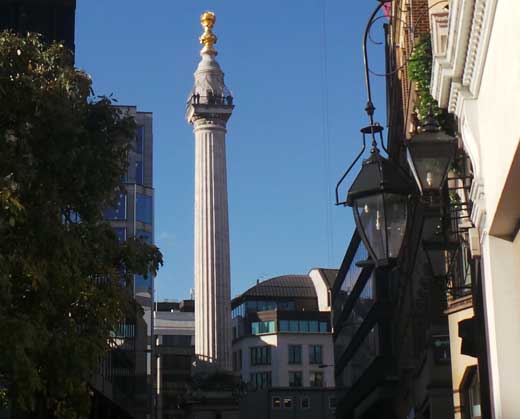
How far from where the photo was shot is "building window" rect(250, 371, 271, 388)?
402 feet

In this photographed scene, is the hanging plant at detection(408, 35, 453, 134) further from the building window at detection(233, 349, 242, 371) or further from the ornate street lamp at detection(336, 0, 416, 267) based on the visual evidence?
the building window at detection(233, 349, 242, 371)

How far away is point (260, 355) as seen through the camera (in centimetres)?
12431

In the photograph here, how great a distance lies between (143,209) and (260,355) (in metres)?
38.8

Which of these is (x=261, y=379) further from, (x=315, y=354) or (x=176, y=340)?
(x=176, y=340)

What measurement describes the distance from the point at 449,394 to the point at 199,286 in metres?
61.9

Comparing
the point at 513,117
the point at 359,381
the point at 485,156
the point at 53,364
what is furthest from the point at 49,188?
the point at 359,381

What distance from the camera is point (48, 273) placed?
18.0m

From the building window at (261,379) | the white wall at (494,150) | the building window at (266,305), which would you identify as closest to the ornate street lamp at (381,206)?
the white wall at (494,150)

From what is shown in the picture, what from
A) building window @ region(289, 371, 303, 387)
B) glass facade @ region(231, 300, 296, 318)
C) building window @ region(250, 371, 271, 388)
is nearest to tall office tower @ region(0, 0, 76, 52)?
building window @ region(250, 371, 271, 388)

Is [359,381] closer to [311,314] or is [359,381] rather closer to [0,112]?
[0,112]

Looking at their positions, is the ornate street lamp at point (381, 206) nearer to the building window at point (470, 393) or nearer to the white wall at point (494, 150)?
the white wall at point (494, 150)

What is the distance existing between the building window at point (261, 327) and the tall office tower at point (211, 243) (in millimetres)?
33553

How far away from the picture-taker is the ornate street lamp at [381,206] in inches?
419

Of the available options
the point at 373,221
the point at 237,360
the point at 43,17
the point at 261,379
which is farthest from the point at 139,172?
the point at 373,221
